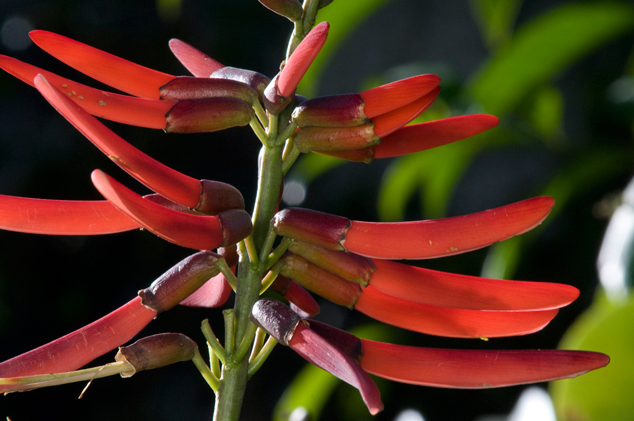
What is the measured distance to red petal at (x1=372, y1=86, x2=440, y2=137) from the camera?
25cm

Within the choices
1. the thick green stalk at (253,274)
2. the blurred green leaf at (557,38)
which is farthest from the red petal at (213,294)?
the blurred green leaf at (557,38)

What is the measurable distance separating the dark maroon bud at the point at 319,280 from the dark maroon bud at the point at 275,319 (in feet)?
0.08

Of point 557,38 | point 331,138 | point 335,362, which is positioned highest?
point 557,38

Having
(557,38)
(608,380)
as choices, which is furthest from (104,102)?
(557,38)

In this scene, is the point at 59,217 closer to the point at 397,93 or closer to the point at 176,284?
the point at 176,284

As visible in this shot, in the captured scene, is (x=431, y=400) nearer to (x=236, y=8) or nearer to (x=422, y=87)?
(x=236, y=8)

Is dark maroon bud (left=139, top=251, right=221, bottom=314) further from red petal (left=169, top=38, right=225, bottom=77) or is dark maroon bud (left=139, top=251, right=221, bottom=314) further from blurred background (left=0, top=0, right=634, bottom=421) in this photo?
blurred background (left=0, top=0, right=634, bottom=421)

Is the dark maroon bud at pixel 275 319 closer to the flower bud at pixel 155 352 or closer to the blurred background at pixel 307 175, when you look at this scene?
the flower bud at pixel 155 352

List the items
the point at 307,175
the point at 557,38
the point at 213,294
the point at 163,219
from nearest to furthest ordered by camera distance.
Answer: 1. the point at 163,219
2. the point at 213,294
3. the point at 557,38
4. the point at 307,175

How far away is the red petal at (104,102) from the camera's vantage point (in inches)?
10.2

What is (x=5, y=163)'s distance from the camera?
1.57 metres

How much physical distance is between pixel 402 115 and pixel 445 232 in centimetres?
5

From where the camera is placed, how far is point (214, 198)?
26cm

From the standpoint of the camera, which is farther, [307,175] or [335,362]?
[307,175]
